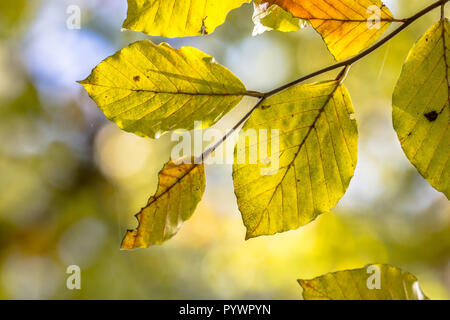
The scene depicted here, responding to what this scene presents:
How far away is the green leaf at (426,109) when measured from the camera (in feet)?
1.74

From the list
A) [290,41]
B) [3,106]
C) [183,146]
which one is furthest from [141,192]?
[183,146]

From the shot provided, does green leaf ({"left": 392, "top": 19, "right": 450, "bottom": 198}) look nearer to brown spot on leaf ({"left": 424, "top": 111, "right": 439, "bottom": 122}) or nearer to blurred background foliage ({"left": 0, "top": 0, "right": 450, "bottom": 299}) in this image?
brown spot on leaf ({"left": 424, "top": 111, "right": 439, "bottom": 122})

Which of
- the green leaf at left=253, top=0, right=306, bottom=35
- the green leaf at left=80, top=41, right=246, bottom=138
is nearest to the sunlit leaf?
the green leaf at left=253, top=0, right=306, bottom=35

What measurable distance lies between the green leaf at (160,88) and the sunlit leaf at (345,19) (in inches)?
5.2

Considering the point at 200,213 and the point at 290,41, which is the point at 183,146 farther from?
the point at 290,41

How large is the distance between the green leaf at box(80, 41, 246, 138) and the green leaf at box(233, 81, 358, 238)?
0.07m

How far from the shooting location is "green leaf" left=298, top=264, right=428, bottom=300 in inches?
18.8

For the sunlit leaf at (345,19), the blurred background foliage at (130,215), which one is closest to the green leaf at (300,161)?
the sunlit leaf at (345,19)

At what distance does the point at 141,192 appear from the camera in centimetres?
380

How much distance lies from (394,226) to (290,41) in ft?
6.30

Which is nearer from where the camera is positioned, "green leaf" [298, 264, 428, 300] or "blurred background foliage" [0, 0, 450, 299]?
"green leaf" [298, 264, 428, 300]

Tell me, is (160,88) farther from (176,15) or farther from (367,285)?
(367,285)

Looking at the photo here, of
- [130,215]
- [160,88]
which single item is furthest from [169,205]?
[130,215]

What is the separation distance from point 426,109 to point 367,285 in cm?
24
